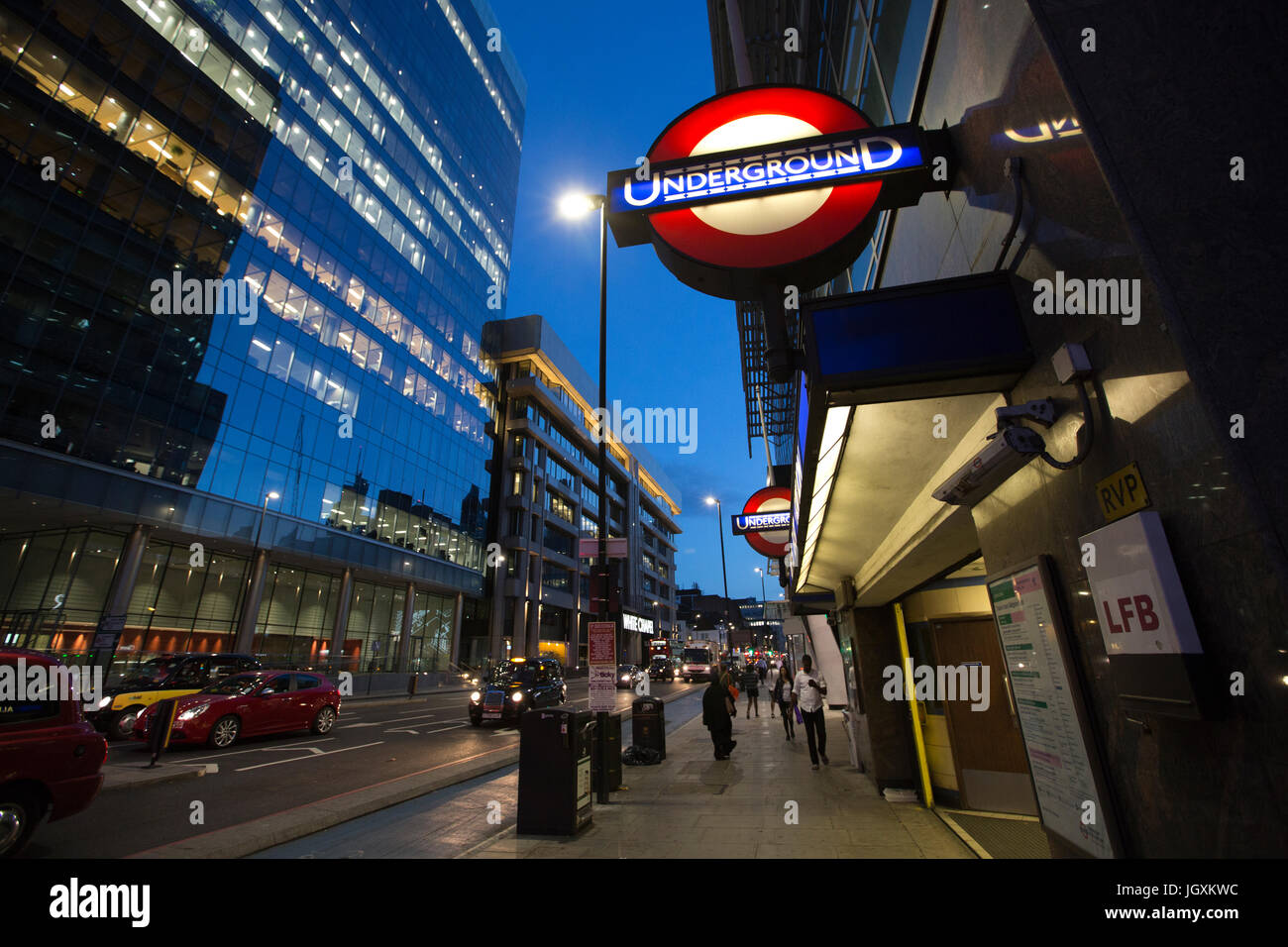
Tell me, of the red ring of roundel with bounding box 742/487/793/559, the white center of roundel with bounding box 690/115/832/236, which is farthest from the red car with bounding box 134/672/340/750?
the white center of roundel with bounding box 690/115/832/236

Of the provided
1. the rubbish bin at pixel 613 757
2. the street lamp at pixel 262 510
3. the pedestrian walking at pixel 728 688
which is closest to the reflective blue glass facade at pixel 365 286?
the street lamp at pixel 262 510

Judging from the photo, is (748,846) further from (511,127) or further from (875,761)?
(511,127)

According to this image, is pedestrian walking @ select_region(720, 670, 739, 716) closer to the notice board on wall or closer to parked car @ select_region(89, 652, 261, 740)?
the notice board on wall

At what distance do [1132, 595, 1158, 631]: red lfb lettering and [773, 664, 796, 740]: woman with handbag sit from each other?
13.8 m

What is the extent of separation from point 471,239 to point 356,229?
58.9 ft

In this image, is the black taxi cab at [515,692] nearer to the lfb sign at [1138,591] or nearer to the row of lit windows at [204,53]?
the lfb sign at [1138,591]

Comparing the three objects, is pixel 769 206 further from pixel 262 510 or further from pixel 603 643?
pixel 262 510

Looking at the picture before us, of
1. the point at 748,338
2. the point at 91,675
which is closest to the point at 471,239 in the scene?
the point at 748,338

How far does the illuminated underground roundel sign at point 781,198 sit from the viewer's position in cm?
357

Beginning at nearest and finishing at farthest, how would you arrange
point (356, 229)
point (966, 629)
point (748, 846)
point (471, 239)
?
1. point (748, 846)
2. point (966, 629)
3. point (356, 229)
4. point (471, 239)

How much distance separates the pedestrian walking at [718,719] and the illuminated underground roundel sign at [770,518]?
4.69 m

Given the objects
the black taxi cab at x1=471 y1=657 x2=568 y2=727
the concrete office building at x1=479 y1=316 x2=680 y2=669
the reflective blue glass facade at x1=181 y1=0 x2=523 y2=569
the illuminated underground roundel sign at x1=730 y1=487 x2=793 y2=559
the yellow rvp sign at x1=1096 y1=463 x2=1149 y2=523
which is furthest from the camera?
the concrete office building at x1=479 y1=316 x2=680 y2=669

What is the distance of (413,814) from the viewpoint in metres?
7.43

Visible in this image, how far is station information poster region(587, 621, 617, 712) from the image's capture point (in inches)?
343
